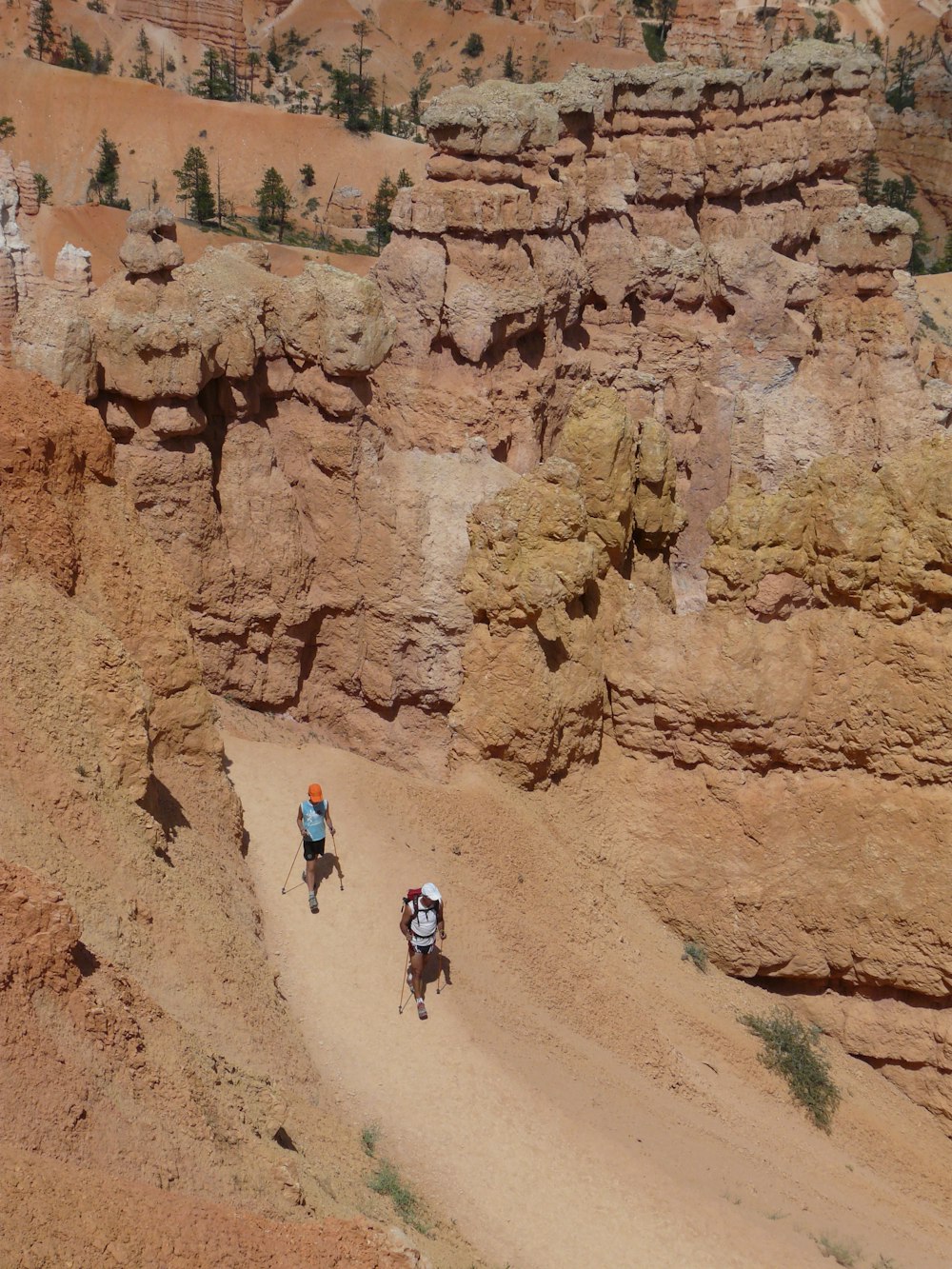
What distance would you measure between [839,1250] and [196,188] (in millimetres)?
50122

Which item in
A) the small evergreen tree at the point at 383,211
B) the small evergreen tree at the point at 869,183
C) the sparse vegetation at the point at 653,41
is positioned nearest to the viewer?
the small evergreen tree at the point at 383,211

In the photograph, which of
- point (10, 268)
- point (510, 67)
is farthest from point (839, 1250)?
point (510, 67)

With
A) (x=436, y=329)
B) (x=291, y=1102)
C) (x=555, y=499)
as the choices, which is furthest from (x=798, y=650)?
(x=291, y=1102)

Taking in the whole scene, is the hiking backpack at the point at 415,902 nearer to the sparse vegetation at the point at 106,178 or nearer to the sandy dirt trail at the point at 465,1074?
the sandy dirt trail at the point at 465,1074

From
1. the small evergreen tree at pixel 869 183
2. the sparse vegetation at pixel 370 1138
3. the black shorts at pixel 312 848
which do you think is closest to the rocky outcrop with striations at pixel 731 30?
the small evergreen tree at pixel 869 183

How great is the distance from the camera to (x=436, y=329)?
1492 centimetres

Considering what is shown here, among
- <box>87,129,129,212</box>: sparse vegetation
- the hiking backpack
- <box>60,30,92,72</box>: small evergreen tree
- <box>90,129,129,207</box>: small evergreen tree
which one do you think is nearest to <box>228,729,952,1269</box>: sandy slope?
the hiking backpack

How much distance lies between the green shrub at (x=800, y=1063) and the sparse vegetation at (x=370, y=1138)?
15.7 ft

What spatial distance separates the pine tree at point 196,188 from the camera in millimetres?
52750

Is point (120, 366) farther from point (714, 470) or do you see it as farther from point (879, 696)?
point (714, 470)

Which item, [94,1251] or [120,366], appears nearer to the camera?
[94,1251]

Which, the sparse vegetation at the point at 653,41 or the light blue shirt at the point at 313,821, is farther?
the sparse vegetation at the point at 653,41

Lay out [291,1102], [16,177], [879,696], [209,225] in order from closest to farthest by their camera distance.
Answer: [291,1102] < [879,696] < [16,177] < [209,225]

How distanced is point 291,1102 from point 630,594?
6.98 meters
